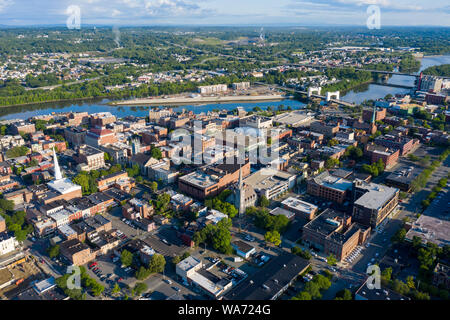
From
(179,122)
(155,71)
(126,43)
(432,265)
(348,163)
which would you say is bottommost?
(432,265)

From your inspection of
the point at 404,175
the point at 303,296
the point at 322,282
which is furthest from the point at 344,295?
the point at 404,175

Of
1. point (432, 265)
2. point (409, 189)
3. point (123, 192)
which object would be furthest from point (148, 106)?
point (432, 265)

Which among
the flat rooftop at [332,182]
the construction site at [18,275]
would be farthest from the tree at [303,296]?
the construction site at [18,275]

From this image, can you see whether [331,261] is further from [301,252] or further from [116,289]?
[116,289]

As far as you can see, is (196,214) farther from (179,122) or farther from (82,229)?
(179,122)

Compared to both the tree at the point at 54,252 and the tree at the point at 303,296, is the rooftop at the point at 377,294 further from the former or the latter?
the tree at the point at 54,252

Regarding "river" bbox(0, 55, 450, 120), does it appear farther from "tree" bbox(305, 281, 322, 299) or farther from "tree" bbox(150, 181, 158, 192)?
"tree" bbox(305, 281, 322, 299)

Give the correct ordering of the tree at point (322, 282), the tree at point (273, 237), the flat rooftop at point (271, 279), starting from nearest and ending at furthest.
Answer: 1. the flat rooftop at point (271, 279)
2. the tree at point (322, 282)
3. the tree at point (273, 237)
